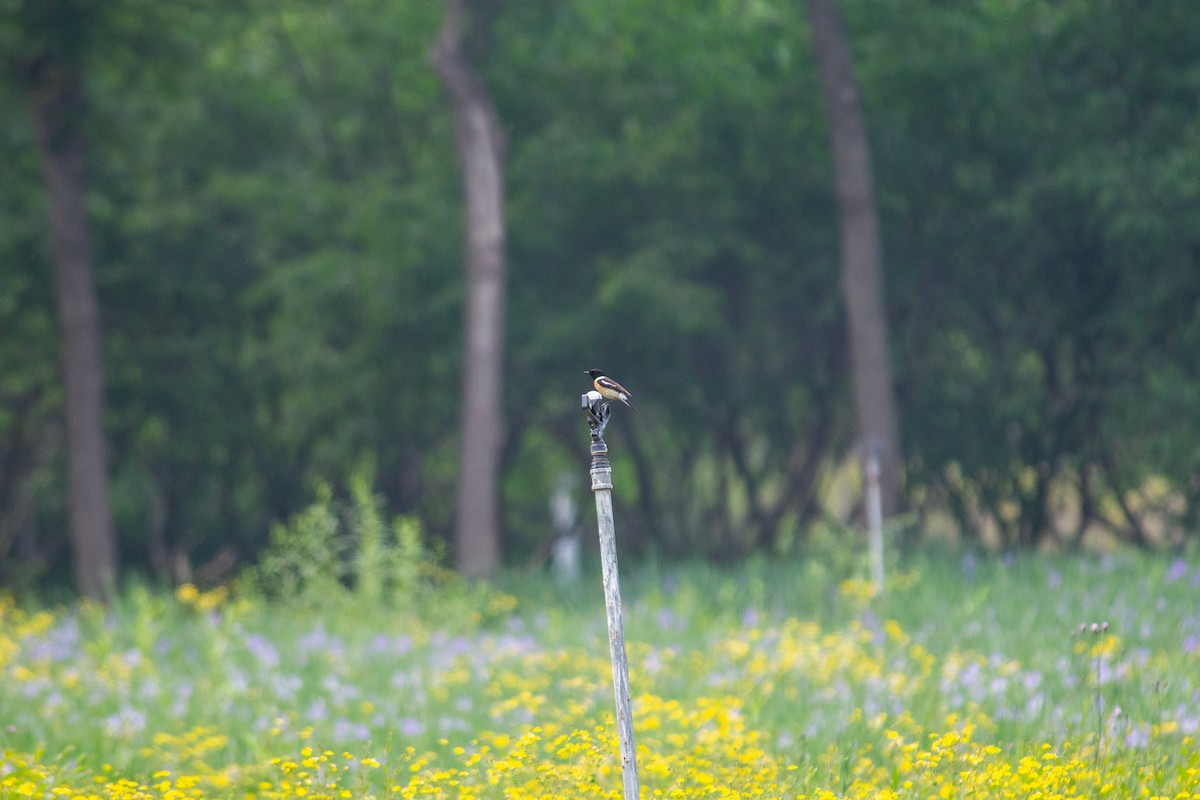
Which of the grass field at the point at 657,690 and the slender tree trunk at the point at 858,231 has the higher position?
the slender tree trunk at the point at 858,231

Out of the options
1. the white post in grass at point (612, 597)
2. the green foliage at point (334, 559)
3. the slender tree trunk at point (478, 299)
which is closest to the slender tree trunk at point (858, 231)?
the slender tree trunk at point (478, 299)

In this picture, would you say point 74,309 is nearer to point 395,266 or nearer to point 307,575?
point 395,266

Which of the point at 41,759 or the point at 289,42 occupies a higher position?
the point at 289,42

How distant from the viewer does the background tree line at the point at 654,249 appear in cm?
1234

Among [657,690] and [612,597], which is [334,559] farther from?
[612,597]

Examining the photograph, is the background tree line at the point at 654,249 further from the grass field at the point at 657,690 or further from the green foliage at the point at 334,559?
the green foliage at the point at 334,559

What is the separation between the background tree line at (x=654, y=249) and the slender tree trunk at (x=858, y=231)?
1599 mm

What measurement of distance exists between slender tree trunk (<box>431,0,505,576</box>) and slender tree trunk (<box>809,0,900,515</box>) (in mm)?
2989

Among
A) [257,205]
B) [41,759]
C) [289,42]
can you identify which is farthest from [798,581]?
[289,42]

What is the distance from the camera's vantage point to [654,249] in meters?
12.9

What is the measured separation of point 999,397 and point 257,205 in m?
8.26

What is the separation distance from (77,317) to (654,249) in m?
5.31

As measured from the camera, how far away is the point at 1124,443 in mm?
12688

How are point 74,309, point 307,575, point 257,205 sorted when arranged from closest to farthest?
point 307,575 < point 74,309 < point 257,205
